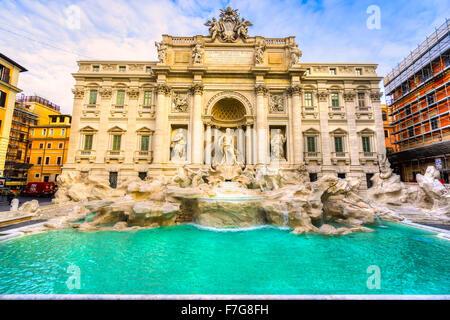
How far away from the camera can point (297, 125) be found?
18.2 m

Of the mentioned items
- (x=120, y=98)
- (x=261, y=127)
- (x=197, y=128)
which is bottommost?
(x=197, y=128)

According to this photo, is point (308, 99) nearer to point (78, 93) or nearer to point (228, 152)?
point (228, 152)

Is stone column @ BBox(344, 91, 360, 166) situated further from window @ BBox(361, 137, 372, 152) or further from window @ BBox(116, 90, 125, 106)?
window @ BBox(116, 90, 125, 106)

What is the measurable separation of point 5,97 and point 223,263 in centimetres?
2516

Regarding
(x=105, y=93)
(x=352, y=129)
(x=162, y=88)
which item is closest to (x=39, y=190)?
(x=105, y=93)

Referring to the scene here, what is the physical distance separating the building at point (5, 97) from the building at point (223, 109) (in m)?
5.28

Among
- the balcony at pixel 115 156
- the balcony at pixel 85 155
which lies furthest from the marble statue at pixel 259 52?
the balcony at pixel 85 155

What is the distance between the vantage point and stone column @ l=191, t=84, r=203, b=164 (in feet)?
56.8

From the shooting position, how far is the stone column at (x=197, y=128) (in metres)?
17.3

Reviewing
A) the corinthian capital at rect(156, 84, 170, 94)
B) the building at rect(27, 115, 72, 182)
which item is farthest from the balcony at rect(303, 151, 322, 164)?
the building at rect(27, 115, 72, 182)

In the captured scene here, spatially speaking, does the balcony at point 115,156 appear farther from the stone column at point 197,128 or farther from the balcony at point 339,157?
the balcony at point 339,157

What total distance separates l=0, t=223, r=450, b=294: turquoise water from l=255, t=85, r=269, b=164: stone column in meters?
9.69
